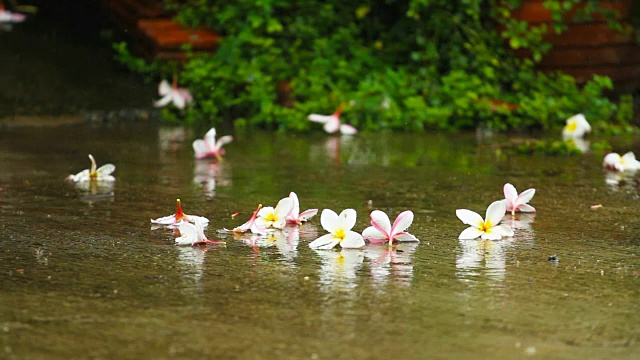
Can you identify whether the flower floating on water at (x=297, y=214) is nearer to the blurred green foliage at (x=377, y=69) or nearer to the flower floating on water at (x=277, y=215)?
the flower floating on water at (x=277, y=215)

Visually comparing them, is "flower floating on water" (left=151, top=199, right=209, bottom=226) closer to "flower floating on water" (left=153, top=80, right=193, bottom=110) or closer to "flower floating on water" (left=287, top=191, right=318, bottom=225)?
"flower floating on water" (left=287, top=191, right=318, bottom=225)

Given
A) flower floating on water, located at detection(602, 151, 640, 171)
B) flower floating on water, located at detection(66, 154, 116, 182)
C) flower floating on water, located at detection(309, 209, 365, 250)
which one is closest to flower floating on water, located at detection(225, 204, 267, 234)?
flower floating on water, located at detection(309, 209, 365, 250)

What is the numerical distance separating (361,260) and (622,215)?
1360 millimetres

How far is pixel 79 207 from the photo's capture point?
463 cm

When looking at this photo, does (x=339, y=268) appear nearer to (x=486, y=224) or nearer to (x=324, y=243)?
(x=324, y=243)

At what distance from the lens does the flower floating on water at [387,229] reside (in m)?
3.88

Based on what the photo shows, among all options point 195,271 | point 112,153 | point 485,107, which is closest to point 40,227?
point 195,271

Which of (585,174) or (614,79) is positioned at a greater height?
(614,79)

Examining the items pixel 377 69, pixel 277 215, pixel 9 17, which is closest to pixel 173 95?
pixel 377 69

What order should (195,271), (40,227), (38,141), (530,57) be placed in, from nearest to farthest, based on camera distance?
1. (195,271)
2. (40,227)
3. (38,141)
4. (530,57)

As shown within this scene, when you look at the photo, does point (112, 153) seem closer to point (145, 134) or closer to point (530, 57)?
point (145, 134)

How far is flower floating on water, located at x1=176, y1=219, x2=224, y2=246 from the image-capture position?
379 cm

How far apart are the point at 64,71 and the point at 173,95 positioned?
3.36 ft

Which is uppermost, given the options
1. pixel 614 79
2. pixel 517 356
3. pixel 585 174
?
pixel 614 79
